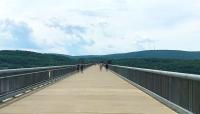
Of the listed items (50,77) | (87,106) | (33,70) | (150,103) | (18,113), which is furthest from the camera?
(50,77)

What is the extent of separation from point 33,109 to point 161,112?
3.80 m

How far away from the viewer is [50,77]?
128ft

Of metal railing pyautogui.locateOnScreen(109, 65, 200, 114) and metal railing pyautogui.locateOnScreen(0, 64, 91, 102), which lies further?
metal railing pyautogui.locateOnScreen(0, 64, 91, 102)

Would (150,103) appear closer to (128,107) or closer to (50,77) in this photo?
(128,107)

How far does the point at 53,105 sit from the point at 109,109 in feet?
7.18

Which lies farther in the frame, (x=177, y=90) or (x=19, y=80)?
(x=19, y=80)

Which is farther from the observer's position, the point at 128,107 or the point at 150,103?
the point at 150,103

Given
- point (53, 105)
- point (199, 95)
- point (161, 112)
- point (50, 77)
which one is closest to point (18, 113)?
point (53, 105)

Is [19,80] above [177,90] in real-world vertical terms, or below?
above

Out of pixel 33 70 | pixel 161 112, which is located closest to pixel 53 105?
pixel 161 112

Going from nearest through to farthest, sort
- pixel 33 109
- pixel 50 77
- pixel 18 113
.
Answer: pixel 18 113, pixel 33 109, pixel 50 77

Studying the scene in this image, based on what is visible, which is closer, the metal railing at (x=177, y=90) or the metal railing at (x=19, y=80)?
the metal railing at (x=177, y=90)

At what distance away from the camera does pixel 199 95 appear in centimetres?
1422

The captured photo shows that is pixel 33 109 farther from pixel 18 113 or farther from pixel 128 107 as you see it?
pixel 128 107
